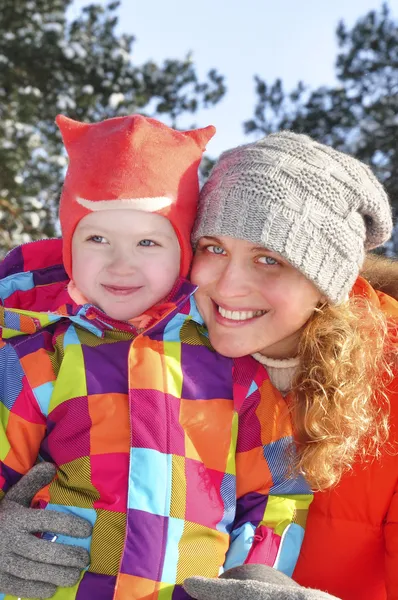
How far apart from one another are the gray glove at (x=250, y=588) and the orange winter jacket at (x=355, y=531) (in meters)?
0.32

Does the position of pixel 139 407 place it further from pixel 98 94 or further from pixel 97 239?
pixel 98 94

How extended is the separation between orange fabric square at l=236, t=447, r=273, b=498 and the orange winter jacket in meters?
0.20

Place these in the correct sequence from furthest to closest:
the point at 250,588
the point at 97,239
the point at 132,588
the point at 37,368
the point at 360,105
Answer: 1. the point at 360,105
2. the point at 97,239
3. the point at 37,368
4. the point at 132,588
5. the point at 250,588

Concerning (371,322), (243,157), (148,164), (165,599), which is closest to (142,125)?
(148,164)

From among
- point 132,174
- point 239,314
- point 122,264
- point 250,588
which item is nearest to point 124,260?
point 122,264

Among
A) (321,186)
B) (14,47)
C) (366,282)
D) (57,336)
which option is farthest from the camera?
(14,47)

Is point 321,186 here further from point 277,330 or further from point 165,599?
point 165,599

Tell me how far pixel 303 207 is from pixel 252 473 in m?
0.79

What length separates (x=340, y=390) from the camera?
2082 mm

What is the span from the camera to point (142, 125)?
7.42ft

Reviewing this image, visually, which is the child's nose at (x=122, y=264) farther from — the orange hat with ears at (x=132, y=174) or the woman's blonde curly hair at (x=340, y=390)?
the woman's blonde curly hair at (x=340, y=390)

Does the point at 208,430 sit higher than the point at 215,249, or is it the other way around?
the point at 215,249

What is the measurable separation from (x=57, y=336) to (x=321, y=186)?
89 centimetres

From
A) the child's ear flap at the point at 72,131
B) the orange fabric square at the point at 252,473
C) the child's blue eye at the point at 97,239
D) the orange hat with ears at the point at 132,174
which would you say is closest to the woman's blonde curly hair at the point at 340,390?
the orange fabric square at the point at 252,473
